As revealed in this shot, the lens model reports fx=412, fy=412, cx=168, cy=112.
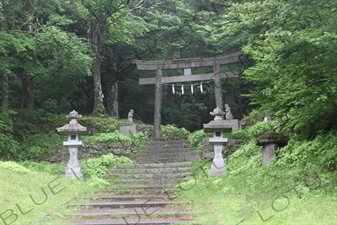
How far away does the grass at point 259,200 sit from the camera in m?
6.49

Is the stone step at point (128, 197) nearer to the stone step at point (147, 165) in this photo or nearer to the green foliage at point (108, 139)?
the stone step at point (147, 165)

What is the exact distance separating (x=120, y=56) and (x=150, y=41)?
254cm

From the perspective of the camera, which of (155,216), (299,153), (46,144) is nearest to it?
(155,216)

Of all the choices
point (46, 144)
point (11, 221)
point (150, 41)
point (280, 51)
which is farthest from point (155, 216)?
point (150, 41)

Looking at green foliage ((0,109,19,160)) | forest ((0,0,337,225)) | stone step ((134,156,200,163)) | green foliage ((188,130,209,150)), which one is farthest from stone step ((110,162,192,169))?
green foliage ((0,109,19,160))

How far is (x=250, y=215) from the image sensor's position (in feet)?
22.1

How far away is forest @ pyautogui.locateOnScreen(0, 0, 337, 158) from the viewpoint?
314 inches

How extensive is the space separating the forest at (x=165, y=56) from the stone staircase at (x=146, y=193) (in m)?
3.25

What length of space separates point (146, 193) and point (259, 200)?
3349 millimetres

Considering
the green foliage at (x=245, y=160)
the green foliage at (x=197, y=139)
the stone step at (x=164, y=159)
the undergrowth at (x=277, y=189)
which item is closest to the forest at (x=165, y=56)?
the undergrowth at (x=277, y=189)

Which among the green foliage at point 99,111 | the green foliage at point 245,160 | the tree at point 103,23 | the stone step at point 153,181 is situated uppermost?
the tree at point 103,23

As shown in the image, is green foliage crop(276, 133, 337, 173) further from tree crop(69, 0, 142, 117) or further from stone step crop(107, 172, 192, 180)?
tree crop(69, 0, 142, 117)

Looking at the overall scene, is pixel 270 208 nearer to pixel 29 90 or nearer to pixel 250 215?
pixel 250 215

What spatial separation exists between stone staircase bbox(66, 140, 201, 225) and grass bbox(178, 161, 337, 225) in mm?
496
